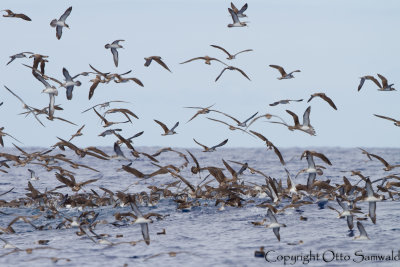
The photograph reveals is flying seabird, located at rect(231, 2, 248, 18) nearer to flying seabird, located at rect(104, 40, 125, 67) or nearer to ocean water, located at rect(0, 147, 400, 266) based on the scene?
flying seabird, located at rect(104, 40, 125, 67)

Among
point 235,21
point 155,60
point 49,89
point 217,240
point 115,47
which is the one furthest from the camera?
point 235,21

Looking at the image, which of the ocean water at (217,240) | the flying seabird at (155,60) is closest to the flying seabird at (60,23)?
the flying seabird at (155,60)

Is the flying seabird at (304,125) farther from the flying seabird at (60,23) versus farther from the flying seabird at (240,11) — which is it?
the flying seabird at (60,23)

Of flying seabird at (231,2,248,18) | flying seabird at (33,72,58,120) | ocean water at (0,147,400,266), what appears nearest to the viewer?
ocean water at (0,147,400,266)

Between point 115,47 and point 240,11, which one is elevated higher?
point 240,11

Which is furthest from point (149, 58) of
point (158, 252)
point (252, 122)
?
point (158, 252)

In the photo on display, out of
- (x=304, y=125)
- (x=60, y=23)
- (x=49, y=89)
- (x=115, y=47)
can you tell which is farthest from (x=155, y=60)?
(x=304, y=125)

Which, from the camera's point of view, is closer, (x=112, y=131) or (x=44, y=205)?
(x=112, y=131)

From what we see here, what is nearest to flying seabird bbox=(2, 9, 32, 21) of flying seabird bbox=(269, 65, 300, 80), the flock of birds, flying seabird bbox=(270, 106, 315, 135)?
the flock of birds

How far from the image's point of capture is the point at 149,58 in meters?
22.8

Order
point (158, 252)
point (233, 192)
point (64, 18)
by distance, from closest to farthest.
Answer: point (158, 252) → point (64, 18) → point (233, 192)

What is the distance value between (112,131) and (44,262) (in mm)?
5504

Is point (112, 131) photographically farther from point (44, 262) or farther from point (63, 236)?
point (44, 262)

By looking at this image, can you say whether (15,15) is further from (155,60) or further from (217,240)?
(217,240)
